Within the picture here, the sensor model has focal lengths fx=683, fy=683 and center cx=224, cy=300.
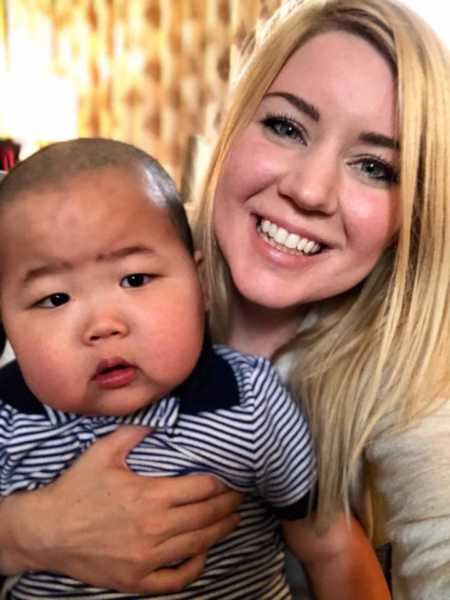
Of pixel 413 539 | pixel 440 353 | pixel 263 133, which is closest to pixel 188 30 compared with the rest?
pixel 263 133

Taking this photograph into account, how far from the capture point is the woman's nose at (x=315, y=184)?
1.12 meters

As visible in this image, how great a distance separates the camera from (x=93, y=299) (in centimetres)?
89

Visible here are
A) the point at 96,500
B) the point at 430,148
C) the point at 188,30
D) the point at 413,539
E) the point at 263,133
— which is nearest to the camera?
the point at 413,539

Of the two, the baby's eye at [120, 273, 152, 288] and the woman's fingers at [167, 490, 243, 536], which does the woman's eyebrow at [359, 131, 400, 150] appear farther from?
the woman's fingers at [167, 490, 243, 536]

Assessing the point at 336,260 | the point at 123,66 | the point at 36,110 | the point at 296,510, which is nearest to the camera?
the point at 296,510

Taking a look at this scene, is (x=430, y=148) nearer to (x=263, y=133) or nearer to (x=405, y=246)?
(x=405, y=246)

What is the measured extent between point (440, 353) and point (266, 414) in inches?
13.2

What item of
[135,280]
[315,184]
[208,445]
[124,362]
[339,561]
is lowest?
[339,561]

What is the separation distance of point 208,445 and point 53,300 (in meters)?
0.31

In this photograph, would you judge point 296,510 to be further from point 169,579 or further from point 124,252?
point 124,252

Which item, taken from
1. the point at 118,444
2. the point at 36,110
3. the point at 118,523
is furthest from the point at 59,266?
the point at 36,110

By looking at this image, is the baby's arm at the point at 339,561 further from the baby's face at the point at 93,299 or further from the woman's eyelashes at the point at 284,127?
the woman's eyelashes at the point at 284,127

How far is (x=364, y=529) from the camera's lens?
1263mm

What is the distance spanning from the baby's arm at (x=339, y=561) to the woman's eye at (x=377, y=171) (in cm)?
58
